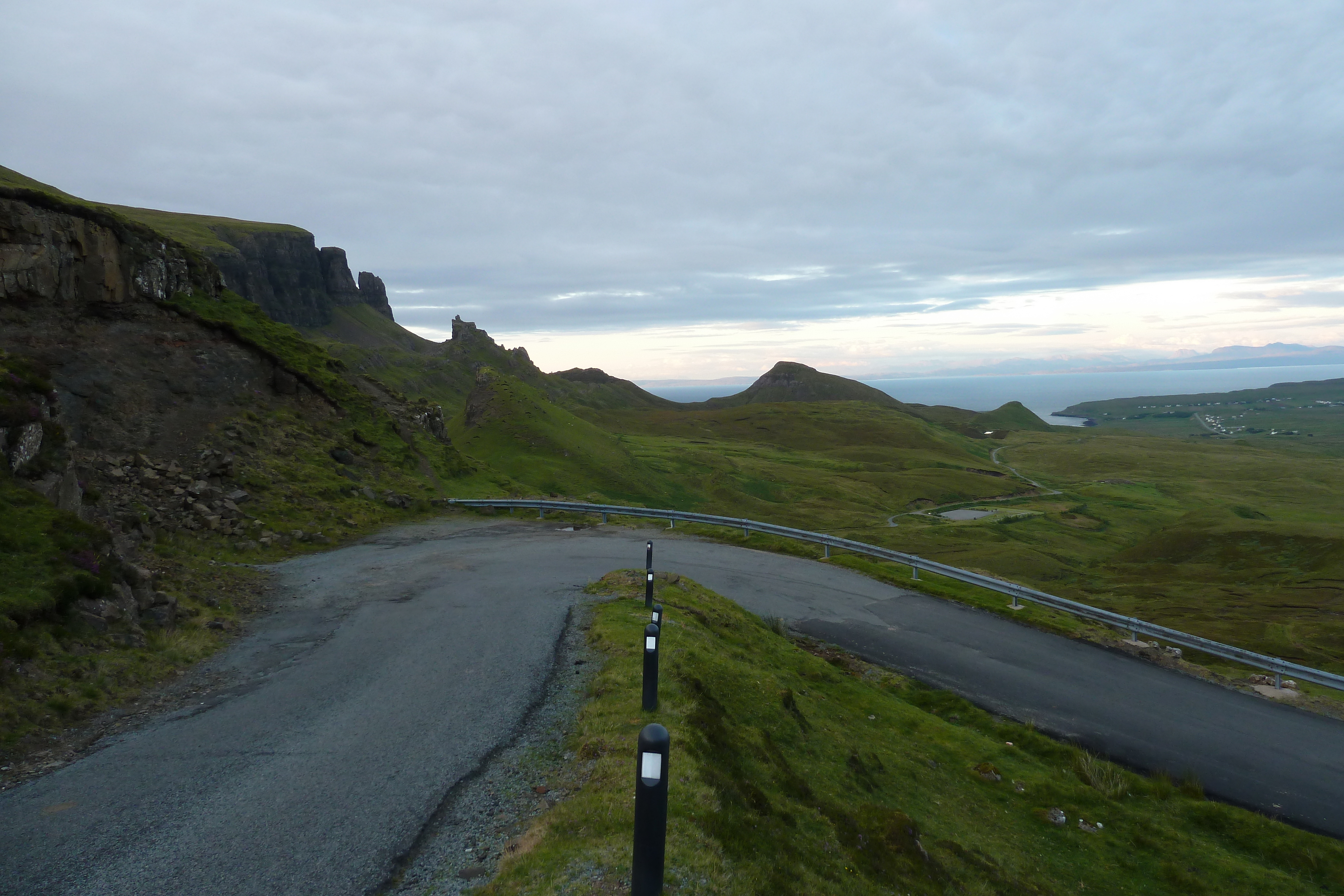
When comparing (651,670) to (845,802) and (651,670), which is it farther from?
(845,802)

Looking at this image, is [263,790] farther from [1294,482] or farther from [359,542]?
[1294,482]

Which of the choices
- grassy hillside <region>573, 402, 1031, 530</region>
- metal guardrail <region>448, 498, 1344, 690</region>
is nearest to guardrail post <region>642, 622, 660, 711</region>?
metal guardrail <region>448, 498, 1344, 690</region>

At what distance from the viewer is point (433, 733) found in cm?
1027

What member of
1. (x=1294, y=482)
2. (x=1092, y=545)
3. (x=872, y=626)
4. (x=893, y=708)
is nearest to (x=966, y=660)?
(x=872, y=626)

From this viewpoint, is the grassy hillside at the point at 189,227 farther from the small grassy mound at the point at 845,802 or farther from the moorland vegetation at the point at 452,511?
the small grassy mound at the point at 845,802

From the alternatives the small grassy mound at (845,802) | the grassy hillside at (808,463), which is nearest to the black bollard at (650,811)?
the small grassy mound at (845,802)

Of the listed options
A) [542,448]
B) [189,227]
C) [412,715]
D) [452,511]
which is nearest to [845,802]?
[412,715]

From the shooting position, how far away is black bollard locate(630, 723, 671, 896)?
525 cm

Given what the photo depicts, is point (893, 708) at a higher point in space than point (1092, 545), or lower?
higher

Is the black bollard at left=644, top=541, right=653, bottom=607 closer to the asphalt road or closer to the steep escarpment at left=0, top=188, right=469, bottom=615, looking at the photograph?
the asphalt road

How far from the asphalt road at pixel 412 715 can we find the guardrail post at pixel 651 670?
2.19 metres

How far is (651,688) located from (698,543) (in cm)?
2276

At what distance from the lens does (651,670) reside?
10.0 metres

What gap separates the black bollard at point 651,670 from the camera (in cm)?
976
